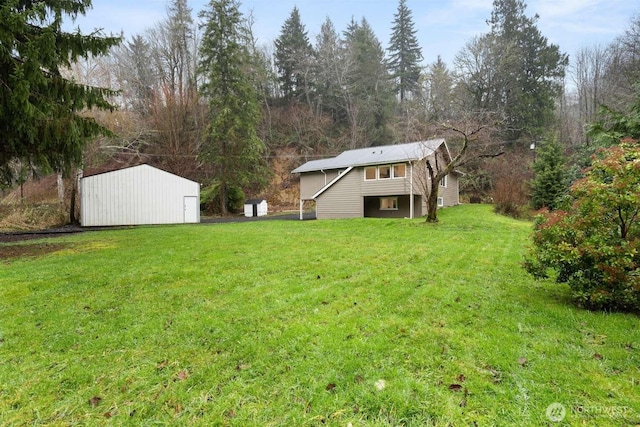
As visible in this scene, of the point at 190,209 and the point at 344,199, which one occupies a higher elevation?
the point at 344,199

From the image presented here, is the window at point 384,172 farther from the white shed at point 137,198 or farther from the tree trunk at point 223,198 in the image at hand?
the tree trunk at point 223,198

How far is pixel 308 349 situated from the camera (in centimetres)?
322

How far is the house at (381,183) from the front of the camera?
18500 millimetres

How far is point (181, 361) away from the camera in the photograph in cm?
315

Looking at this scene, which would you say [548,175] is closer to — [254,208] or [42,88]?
[254,208]

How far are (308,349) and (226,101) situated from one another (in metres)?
26.7

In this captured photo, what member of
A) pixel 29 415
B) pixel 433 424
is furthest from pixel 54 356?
pixel 433 424

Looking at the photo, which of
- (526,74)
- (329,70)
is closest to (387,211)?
(329,70)

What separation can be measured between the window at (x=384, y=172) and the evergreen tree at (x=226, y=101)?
38.5 ft

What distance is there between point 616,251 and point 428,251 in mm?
4440

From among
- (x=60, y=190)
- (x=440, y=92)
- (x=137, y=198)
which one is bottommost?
(x=137, y=198)

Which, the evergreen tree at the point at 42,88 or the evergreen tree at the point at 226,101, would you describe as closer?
the evergreen tree at the point at 42,88

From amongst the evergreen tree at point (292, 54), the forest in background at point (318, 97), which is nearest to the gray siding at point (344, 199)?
the forest in background at point (318, 97)

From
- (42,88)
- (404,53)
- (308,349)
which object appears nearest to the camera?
(308,349)
